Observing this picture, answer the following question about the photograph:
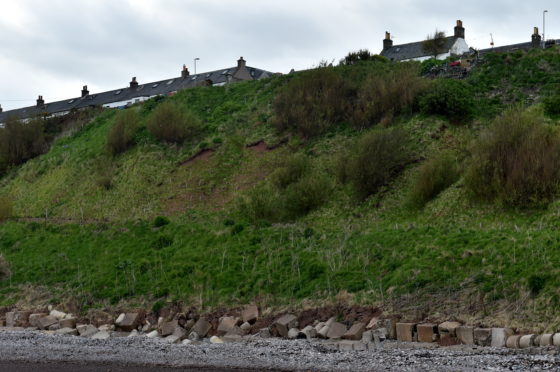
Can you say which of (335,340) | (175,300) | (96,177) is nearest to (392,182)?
(175,300)

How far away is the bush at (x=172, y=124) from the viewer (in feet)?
141

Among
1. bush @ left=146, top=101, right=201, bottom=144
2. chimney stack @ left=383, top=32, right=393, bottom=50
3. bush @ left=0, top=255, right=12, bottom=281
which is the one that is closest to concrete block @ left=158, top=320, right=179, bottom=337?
bush @ left=0, top=255, right=12, bottom=281

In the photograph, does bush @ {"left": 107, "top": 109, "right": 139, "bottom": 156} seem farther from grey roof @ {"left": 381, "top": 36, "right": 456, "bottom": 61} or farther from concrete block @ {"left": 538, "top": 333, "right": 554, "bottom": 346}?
concrete block @ {"left": 538, "top": 333, "right": 554, "bottom": 346}

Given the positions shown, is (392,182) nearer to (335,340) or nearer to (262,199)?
(262,199)

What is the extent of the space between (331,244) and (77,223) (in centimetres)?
1451

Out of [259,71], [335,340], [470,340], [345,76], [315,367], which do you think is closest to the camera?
[315,367]

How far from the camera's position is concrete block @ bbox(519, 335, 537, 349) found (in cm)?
1317

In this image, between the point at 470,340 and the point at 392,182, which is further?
the point at 392,182

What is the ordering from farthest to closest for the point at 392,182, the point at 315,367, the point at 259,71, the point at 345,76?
the point at 259,71 → the point at 345,76 → the point at 392,182 → the point at 315,367

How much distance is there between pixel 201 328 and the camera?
18.5 m

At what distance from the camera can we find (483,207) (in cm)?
2312

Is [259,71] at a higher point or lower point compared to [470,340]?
higher

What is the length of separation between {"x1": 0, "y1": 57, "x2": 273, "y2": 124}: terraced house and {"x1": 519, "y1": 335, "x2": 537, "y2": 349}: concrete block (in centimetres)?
6290

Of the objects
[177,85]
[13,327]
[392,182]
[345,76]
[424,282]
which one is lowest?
[13,327]
